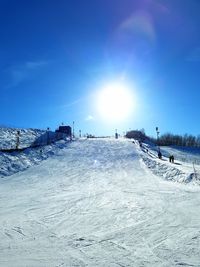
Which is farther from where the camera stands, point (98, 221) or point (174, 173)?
point (174, 173)

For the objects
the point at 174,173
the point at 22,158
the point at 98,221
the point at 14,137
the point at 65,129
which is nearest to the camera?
the point at 98,221

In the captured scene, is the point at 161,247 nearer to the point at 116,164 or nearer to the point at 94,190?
the point at 94,190

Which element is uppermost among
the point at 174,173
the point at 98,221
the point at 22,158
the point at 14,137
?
the point at 14,137

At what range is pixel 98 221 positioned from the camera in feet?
45.4

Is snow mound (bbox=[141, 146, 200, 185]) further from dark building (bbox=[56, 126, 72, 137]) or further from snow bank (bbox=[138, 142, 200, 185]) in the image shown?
dark building (bbox=[56, 126, 72, 137])

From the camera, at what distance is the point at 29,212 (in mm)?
16016

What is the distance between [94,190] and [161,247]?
1157cm

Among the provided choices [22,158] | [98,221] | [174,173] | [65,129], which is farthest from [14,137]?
[98,221]

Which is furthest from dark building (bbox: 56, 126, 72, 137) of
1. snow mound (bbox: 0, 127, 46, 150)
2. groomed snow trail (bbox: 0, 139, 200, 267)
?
groomed snow trail (bbox: 0, 139, 200, 267)

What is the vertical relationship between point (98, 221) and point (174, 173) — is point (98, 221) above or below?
below

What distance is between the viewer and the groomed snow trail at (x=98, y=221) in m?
9.73

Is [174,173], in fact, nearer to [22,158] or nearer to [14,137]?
[22,158]

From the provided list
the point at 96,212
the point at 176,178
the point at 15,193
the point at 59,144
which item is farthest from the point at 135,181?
the point at 59,144

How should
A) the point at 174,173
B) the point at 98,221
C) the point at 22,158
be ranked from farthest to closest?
the point at 22,158 → the point at 174,173 → the point at 98,221
